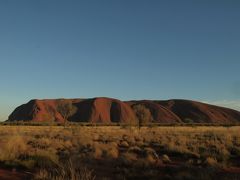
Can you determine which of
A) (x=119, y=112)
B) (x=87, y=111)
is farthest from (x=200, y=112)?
(x=87, y=111)

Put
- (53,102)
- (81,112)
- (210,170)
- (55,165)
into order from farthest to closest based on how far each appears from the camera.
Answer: (53,102), (81,112), (55,165), (210,170)

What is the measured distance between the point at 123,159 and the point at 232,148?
7.78 metres

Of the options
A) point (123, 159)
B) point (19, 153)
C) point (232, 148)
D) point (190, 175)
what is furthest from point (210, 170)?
point (19, 153)

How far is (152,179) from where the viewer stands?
1071 centimetres

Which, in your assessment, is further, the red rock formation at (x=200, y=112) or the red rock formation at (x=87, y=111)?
the red rock formation at (x=200, y=112)

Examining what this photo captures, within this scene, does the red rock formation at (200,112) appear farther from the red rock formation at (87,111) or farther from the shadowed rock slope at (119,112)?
the red rock formation at (87,111)

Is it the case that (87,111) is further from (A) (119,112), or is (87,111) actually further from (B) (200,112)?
(B) (200,112)

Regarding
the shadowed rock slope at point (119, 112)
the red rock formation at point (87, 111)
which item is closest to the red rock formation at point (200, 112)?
the shadowed rock slope at point (119, 112)

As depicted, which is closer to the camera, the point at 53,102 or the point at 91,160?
the point at 91,160

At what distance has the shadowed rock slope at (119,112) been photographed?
12262 cm

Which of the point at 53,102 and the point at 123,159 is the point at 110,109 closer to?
the point at 53,102

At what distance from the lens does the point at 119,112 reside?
417ft

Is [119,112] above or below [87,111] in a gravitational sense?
below

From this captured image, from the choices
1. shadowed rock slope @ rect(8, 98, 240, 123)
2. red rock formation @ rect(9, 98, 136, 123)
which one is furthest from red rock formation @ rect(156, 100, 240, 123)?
red rock formation @ rect(9, 98, 136, 123)
